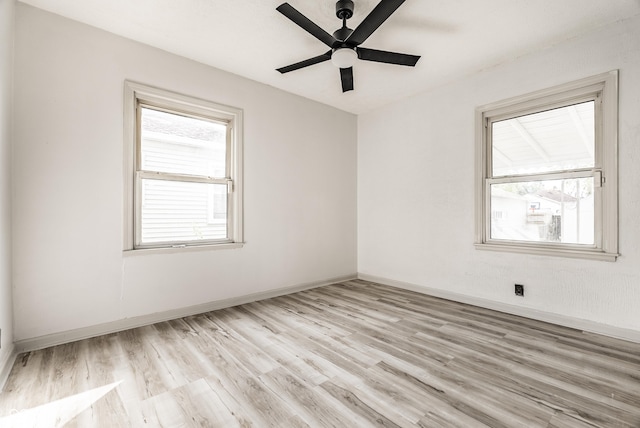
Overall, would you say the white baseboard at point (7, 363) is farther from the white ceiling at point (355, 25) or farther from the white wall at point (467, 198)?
the white wall at point (467, 198)

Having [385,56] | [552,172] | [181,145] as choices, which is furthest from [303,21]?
[552,172]

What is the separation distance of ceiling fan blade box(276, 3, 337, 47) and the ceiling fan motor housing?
166mm

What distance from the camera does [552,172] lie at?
292cm

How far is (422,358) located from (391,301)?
4.64 feet

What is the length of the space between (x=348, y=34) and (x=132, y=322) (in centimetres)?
315

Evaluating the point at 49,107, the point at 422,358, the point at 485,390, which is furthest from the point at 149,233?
the point at 485,390

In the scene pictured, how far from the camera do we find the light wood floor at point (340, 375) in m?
1.54

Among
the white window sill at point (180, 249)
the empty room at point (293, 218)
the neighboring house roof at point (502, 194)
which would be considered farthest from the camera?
the neighboring house roof at point (502, 194)

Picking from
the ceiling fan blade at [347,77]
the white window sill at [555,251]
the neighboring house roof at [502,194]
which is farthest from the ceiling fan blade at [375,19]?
the white window sill at [555,251]

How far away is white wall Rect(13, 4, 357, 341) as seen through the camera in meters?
2.30

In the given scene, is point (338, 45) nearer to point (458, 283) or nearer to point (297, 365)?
point (297, 365)

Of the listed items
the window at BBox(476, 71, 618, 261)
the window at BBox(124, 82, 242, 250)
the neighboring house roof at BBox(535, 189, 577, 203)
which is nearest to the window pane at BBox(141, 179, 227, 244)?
the window at BBox(124, 82, 242, 250)

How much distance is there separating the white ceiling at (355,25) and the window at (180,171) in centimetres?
54

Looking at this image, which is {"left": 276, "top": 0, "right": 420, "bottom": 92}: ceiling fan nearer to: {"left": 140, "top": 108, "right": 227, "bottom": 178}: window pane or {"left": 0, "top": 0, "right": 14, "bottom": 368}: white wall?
{"left": 140, "top": 108, "right": 227, "bottom": 178}: window pane
